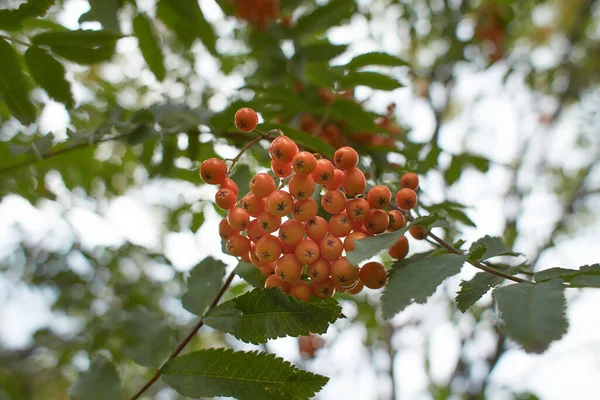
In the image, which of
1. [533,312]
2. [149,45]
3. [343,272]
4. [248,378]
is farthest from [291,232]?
[149,45]

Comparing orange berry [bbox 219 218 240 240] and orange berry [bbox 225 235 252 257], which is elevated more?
orange berry [bbox 219 218 240 240]

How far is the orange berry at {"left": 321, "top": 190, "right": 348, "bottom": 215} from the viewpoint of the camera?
46.6 inches

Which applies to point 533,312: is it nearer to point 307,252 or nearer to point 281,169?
point 307,252

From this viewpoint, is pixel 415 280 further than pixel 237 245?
No

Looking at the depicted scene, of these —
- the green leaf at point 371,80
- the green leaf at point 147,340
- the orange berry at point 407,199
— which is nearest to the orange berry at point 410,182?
the orange berry at point 407,199

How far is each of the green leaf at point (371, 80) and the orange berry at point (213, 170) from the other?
90cm

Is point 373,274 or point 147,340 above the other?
point 373,274

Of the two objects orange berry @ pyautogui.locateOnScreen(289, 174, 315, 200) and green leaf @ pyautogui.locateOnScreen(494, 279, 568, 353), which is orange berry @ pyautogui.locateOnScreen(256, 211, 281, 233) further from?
green leaf @ pyautogui.locateOnScreen(494, 279, 568, 353)

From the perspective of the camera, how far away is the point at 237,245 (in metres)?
1.25

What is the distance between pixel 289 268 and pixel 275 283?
0.11 meters

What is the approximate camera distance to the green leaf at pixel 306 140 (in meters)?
1.50

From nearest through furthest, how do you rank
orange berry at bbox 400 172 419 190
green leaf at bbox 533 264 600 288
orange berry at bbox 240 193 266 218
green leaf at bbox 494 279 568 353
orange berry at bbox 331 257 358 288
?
green leaf at bbox 494 279 568 353
green leaf at bbox 533 264 600 288
orange berry at bbox 331 257 358 288
orange berry at bbox 240 193 266 218
orange berry at bbox 400 172 419 190

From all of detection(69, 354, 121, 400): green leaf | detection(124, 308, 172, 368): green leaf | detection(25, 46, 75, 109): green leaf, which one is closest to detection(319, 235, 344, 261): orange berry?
detection(124, 308, 172, 368): green leaf

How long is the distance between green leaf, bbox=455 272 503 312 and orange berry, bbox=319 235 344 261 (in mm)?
299
